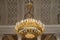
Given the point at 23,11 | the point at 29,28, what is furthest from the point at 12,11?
the point at 29,28

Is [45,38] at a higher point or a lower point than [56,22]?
lower

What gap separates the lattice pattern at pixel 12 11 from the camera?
10.1m

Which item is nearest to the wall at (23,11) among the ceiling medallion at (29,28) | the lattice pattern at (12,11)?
the lattice pattern at (12,11)

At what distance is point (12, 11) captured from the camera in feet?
33.5

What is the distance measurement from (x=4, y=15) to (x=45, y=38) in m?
2.09

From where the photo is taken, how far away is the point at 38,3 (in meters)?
10.2

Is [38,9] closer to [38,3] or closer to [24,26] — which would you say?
[38,3]

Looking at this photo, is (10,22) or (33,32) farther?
(10,22)

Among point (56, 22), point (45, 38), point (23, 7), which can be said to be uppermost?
point (23, 7)

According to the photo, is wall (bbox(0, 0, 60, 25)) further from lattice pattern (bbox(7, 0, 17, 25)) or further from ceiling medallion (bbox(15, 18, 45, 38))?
ceiling medallion (bbox(15, 18, 45, 38))

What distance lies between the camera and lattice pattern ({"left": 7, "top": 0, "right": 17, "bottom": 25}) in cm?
1005

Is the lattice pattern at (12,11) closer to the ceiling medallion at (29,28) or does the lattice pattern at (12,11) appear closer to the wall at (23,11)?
the wall at (23,11)

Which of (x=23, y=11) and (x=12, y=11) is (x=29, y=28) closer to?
(x=23, y=11)

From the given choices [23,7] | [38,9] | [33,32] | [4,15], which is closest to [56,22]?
[38,9]
